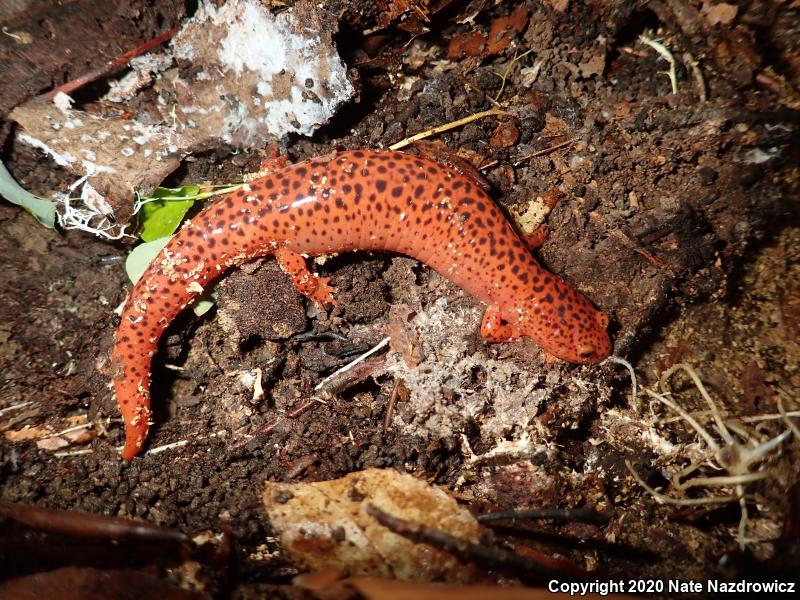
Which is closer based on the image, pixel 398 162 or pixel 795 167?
pixel 795 167

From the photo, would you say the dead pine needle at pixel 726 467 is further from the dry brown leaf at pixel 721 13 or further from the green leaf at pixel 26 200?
the green leaf at pixel 26 200

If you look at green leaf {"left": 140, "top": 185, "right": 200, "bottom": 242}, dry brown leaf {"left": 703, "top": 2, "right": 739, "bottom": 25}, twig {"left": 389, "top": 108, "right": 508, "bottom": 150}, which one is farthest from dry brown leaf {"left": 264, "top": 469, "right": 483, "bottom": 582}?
dry brown leaf {"left": 703, "top": 2, "right": 739, "bottom": 25}

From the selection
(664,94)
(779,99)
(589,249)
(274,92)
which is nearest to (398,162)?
(274,92)

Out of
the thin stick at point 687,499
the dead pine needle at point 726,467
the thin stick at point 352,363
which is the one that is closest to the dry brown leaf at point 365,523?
the thin stick at point 352,363

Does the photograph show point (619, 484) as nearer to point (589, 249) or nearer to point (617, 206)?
point (589, 249)

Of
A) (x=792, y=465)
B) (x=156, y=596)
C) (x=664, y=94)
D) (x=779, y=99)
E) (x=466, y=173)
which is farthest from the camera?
(x=466, y=173)

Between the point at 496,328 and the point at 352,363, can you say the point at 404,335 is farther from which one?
the point at 496,328

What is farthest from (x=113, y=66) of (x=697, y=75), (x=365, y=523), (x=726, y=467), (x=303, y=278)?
(x=726, y=467)
